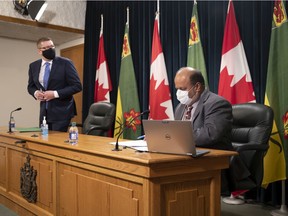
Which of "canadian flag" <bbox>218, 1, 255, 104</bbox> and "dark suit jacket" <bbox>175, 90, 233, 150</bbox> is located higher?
"canadian flag" <bbox>218, 1, 255, 104</bbox>

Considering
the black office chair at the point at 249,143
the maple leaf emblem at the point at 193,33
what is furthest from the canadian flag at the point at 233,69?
the black office chair at the point at 249,143

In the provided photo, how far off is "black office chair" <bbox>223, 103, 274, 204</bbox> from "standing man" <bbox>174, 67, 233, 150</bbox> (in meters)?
0.15

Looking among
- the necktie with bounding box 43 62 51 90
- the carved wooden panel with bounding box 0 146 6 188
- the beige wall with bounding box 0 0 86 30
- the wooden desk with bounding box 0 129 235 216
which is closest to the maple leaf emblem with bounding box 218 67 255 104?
the wooden desk with bounding box 0 129 235 216

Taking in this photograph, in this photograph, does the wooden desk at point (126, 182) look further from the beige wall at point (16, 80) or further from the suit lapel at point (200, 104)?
the beige wall at point (16, 80)

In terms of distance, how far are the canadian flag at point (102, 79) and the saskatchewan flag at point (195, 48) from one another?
1512mm

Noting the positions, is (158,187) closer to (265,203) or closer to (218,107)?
(218,107)

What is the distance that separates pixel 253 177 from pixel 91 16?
3959 millimetres

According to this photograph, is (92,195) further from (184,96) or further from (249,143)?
(249,143)

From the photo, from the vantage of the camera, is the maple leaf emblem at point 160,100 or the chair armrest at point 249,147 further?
the maple leaf emblem at point 160,100

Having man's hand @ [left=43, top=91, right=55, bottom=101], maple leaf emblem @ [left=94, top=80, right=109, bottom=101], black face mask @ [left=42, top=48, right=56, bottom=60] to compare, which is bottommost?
man's hand @ [left=43, top=91, right=55, bottom=101]

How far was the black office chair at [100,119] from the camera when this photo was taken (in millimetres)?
3733

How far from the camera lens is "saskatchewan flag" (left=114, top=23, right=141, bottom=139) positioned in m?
4.33

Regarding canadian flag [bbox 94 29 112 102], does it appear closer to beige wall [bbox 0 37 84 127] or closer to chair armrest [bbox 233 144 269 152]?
beige wall [bbox 0 37 84 127]

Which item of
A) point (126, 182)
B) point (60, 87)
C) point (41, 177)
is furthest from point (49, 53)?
point (126, 182)
